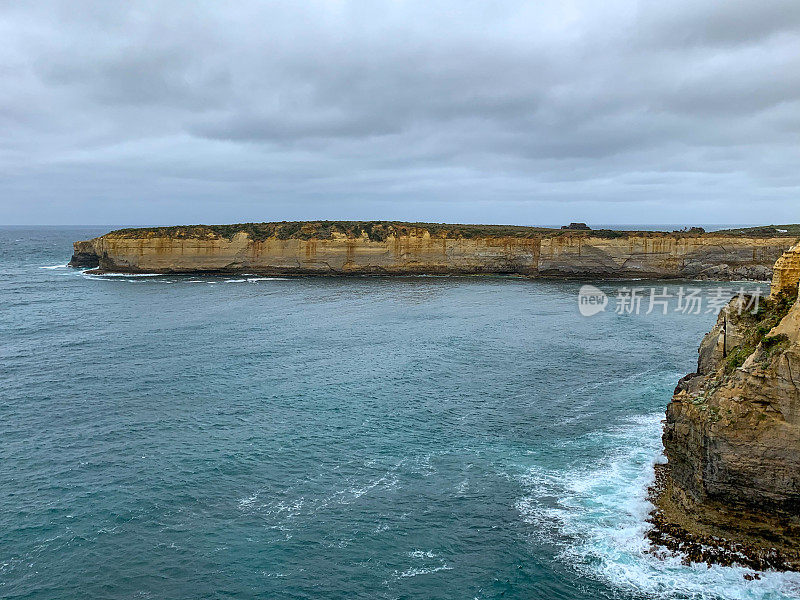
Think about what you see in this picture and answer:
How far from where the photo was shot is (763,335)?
21.8 meters

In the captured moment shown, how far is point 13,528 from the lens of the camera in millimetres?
21828

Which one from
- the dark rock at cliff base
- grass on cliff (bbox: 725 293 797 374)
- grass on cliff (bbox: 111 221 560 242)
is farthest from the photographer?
the dark rock at cliff base

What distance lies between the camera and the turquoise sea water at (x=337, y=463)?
19.3m

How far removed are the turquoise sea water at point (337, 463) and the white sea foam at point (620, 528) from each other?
7 centimetres

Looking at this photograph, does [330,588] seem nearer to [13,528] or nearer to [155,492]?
[155,492]

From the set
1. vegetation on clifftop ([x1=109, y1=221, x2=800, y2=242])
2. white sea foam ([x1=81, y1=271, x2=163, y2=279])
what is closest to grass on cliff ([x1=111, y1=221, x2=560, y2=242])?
vegetation on clifftop ([x1=109, y1=221, x2=800, y2=242])

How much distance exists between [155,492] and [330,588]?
9.56 m

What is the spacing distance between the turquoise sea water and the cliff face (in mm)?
1209

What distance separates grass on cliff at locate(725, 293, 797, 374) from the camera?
1981 centimetres

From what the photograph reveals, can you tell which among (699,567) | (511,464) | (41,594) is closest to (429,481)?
(511,464)

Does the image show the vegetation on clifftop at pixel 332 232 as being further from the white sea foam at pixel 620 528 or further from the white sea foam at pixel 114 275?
the white sea foam at pixel 620 528

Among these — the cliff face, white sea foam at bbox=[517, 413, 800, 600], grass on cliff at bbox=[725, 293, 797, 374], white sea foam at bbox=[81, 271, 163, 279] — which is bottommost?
white sea foam at bbox=[517, 413, 800, 600]

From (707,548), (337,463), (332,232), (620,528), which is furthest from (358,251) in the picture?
(707,548)

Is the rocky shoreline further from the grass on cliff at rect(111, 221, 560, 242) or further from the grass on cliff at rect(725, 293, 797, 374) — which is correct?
the grass on cliff at rect(111, 221, 560, 242)
